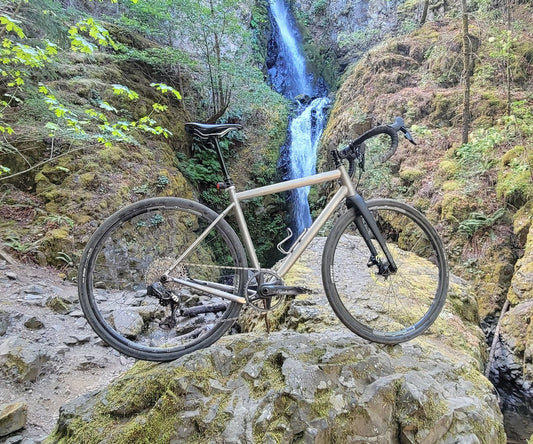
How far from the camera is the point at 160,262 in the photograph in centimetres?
199

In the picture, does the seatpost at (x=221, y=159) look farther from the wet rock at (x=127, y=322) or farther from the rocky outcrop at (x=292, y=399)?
the wet rock at (x=127, y=322)

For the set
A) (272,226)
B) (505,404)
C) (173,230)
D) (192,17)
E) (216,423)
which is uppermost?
(192,17)

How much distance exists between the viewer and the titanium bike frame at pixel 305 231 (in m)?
1.96

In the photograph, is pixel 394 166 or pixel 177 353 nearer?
pixel 177 353

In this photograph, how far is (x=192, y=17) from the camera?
842cm

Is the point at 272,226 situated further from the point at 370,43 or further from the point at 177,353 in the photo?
the point at 370,43

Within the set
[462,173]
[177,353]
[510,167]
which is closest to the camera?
[177,353]

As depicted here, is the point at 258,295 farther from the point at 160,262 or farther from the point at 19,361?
the point at 19,361

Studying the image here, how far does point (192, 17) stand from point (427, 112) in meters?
6.89

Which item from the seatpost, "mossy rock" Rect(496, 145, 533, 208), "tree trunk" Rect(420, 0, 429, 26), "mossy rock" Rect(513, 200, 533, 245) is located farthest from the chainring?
"tree trunk" Rect(420, 0, 429, 26)

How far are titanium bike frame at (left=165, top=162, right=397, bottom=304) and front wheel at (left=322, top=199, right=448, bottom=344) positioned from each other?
53mm

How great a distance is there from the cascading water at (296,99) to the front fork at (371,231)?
7.97 meters

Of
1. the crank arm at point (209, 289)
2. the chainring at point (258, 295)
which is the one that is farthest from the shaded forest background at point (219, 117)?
the chainring at point (258, 295)

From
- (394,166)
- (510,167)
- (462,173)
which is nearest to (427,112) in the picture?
(394,166)
